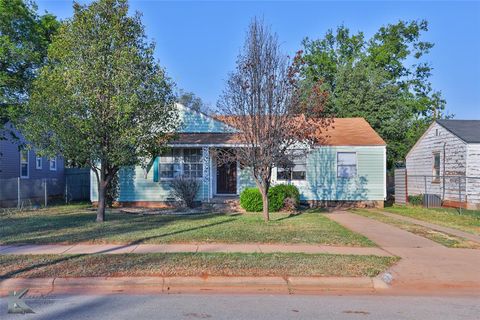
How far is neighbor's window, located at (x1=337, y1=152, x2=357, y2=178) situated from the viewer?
21.0 m

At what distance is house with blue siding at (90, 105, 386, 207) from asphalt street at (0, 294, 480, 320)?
13166mm

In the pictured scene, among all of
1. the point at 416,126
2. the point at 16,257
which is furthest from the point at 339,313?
the point at 416,126

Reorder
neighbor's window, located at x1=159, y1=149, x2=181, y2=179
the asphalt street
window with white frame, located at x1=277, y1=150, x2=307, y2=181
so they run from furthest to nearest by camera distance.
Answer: window with white frame, located at x1=277, y1=150, x2=307, y2=181 → neighbor's window, located at x1=159, y1=149, x2=181, y2=179 → the asphalt street

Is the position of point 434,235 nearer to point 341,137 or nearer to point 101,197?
point 101,197

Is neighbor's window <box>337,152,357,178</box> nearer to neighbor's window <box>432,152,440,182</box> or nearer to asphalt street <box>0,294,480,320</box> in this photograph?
neighbor's window <box>432,152,440,182</box>

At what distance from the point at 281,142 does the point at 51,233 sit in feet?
22.3

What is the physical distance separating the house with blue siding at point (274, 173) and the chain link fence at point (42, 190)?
11.1 feet

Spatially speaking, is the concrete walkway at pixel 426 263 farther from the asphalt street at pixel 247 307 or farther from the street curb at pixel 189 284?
the street curb at pixel 189 284

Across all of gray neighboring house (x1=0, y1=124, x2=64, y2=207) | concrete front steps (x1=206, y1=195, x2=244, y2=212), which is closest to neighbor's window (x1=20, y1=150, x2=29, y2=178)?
gray neighboring house (x1=0, y1=124, x2=64, y2=207)

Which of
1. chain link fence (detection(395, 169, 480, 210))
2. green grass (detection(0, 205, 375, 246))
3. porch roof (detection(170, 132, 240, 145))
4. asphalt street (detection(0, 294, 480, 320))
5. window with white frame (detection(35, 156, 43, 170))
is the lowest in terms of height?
asphalt street (detection(0, 294, 480, 320))

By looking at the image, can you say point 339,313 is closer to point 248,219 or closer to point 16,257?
point 16,257

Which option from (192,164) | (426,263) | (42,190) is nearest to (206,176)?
(192,164)

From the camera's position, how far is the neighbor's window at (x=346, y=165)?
21016 mm

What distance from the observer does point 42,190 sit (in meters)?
22.7
